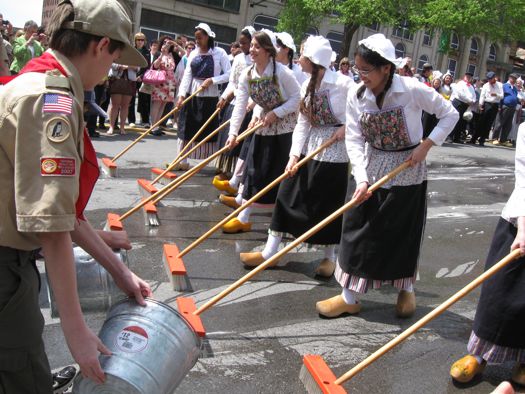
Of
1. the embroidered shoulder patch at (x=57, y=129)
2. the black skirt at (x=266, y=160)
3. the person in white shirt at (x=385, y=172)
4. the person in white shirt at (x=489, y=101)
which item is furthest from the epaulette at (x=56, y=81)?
the person in white shirt at (x=489, y=101)

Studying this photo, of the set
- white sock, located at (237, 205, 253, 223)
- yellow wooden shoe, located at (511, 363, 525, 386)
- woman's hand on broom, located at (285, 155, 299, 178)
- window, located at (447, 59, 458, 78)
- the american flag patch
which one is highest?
window, located at (447, 59, 458, 78)

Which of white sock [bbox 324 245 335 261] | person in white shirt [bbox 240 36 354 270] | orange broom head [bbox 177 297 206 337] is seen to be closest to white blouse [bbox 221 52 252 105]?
person in white shirt [bbox 240 36 354 270]

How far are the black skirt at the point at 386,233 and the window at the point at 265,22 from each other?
3512cm

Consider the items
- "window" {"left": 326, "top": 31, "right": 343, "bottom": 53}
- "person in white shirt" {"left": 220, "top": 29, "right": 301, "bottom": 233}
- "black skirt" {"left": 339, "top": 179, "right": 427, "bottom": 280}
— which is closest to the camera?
"black skirt" {"left": 339, "top": 179, "right": 427, "bottom": 280}

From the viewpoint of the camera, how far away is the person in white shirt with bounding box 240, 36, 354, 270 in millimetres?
5059

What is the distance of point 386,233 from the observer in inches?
169

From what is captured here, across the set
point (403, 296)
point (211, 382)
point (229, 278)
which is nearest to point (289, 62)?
point (229, 278)

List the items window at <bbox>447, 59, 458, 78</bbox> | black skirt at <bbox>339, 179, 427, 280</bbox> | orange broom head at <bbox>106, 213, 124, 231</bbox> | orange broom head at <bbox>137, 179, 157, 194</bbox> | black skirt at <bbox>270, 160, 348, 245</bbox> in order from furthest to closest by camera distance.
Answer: window at <bbox>447, 59, 458, 78</bbox>, orange broom head at <bbox>137, 179, 157, 194</bbox>, orange broom head at <bbox>106, 213, 124, 231</bbox>, black skirt at <bbox>270, 160, 348, 245</bbox>, black skirt at <bbox>339, 179, 427, 280</bbox>

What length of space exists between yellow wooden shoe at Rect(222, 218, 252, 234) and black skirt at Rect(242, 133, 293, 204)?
0.29 meters

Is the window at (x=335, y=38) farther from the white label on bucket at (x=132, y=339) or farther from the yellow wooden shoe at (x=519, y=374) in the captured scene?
the white label on bucket at (x=132, y=339)

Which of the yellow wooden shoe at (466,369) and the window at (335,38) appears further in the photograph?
the window at (335,38)

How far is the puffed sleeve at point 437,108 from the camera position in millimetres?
4184

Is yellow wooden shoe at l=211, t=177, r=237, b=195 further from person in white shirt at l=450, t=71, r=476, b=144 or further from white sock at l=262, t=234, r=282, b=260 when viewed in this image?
person in white shirt at l=450, t=71, r=476, b=144

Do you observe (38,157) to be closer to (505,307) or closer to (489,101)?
(505,307)
